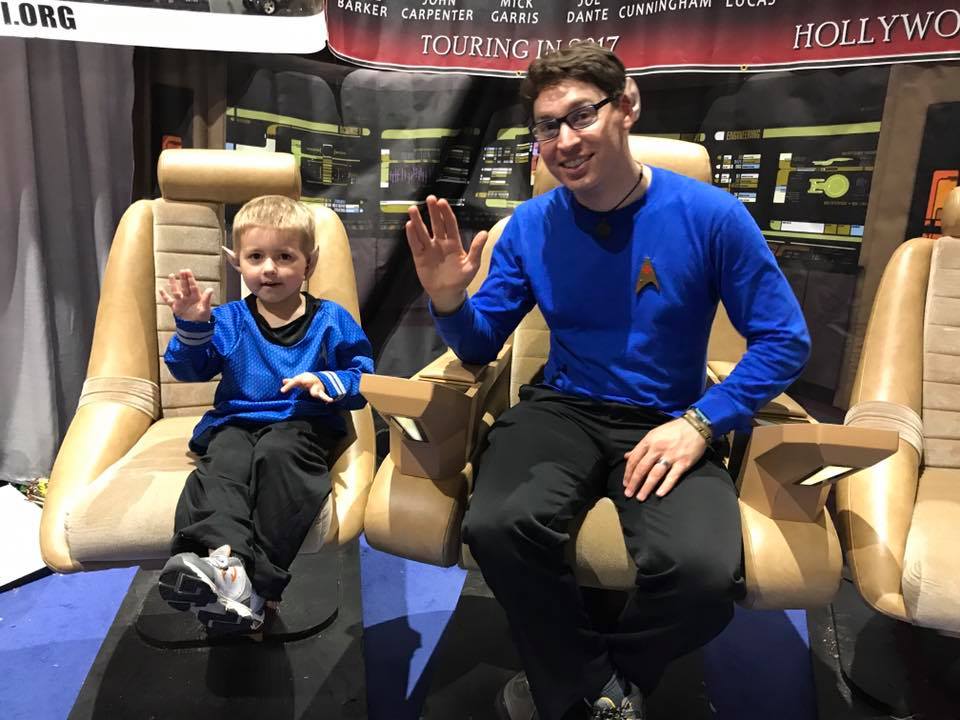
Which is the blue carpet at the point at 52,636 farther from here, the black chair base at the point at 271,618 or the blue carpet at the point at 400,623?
the blue carpet at the point at 400,623

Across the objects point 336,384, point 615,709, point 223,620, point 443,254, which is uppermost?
point 443,254

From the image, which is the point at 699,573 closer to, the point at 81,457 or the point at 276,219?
the point at 276,219

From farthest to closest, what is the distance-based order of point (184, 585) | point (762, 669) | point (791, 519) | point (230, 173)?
point (230, 173)
point (762, 669)
point (791, 519)
point (184, 585)

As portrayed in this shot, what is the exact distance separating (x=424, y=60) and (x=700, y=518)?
1.89 metres

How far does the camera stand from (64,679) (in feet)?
5.20

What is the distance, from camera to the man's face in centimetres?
131

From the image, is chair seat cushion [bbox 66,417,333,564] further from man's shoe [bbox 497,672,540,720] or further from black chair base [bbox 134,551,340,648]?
man's shoe [bbox 497,672,540,720]

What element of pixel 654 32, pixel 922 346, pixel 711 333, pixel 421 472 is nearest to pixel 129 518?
pixel 421 472

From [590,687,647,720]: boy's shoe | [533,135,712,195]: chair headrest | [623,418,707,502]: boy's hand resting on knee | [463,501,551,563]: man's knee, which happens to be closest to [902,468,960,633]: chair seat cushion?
[623,418,707,502]: boy's hand resting on knee

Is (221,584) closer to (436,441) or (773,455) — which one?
(436,441)

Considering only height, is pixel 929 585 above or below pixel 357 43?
below

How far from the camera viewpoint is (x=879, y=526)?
1343 mm

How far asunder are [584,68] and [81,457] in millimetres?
1366

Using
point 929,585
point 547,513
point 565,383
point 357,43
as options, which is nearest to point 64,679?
point 547,513
